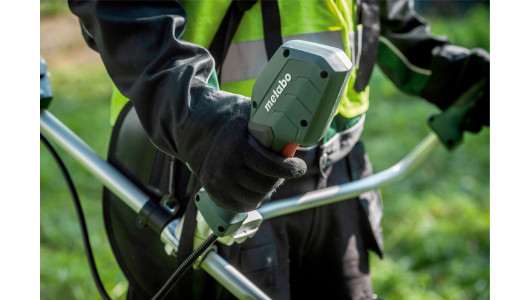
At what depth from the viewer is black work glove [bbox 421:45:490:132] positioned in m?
1.67

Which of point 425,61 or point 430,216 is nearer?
point 425,61

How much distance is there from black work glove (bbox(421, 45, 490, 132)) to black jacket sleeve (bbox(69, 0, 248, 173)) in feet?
2.82

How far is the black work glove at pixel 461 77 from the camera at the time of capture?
1.67 metres

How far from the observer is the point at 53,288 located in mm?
2596

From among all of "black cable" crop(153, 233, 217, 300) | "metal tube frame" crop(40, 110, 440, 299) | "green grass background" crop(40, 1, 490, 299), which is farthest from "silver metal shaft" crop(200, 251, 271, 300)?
"green grass background" crop(40, 1, 490, 299)

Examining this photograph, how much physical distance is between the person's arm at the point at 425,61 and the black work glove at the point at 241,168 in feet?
2.94

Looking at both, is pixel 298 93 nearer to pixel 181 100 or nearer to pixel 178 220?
pixel 181 100

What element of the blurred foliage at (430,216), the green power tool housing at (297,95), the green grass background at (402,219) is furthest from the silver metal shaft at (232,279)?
the blurred foliage at (430,216)

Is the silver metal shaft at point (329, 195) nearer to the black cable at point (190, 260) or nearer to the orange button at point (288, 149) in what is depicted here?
the black cable at point (190, 260)

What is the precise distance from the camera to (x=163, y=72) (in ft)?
3.37

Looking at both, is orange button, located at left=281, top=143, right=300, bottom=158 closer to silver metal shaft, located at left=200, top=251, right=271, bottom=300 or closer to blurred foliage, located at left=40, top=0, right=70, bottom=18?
silver metal shaft, located at left=200, top=251, right=271, bottom=300

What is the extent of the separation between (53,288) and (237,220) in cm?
182

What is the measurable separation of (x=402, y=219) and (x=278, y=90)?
244 cm

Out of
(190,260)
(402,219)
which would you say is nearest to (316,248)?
(190,260)
